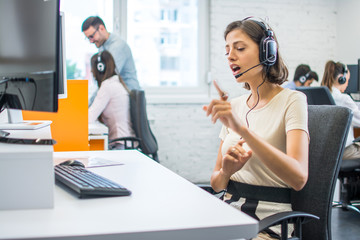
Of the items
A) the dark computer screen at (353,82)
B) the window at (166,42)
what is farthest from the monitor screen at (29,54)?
the dark computer screen at (353,82)

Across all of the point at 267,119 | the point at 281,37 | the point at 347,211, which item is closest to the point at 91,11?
the point at 281,37

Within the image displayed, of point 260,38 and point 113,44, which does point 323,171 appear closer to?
point 260,38

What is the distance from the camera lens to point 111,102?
3.18 m

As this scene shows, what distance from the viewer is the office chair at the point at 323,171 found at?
119cm

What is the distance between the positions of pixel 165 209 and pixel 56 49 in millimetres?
388

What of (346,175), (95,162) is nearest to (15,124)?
(95,162)

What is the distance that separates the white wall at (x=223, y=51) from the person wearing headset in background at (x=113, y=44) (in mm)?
639

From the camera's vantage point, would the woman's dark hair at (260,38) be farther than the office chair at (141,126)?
No

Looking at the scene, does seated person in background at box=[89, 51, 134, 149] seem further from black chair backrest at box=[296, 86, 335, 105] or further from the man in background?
black chair backrest at box=[296, 86, 335, 105]

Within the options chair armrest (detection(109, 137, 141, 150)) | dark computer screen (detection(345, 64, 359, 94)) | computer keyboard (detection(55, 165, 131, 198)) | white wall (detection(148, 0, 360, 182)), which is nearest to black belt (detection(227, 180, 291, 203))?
computer keyboard (detection(55, 165, 131, 198))

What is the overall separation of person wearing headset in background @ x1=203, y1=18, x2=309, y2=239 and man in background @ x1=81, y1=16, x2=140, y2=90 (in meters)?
2.40

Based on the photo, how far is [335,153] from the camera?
119 centimetres

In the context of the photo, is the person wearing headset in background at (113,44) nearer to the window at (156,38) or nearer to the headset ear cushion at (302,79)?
the window at (156,38)

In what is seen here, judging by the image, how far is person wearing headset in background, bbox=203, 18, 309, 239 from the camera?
116 centimetres
